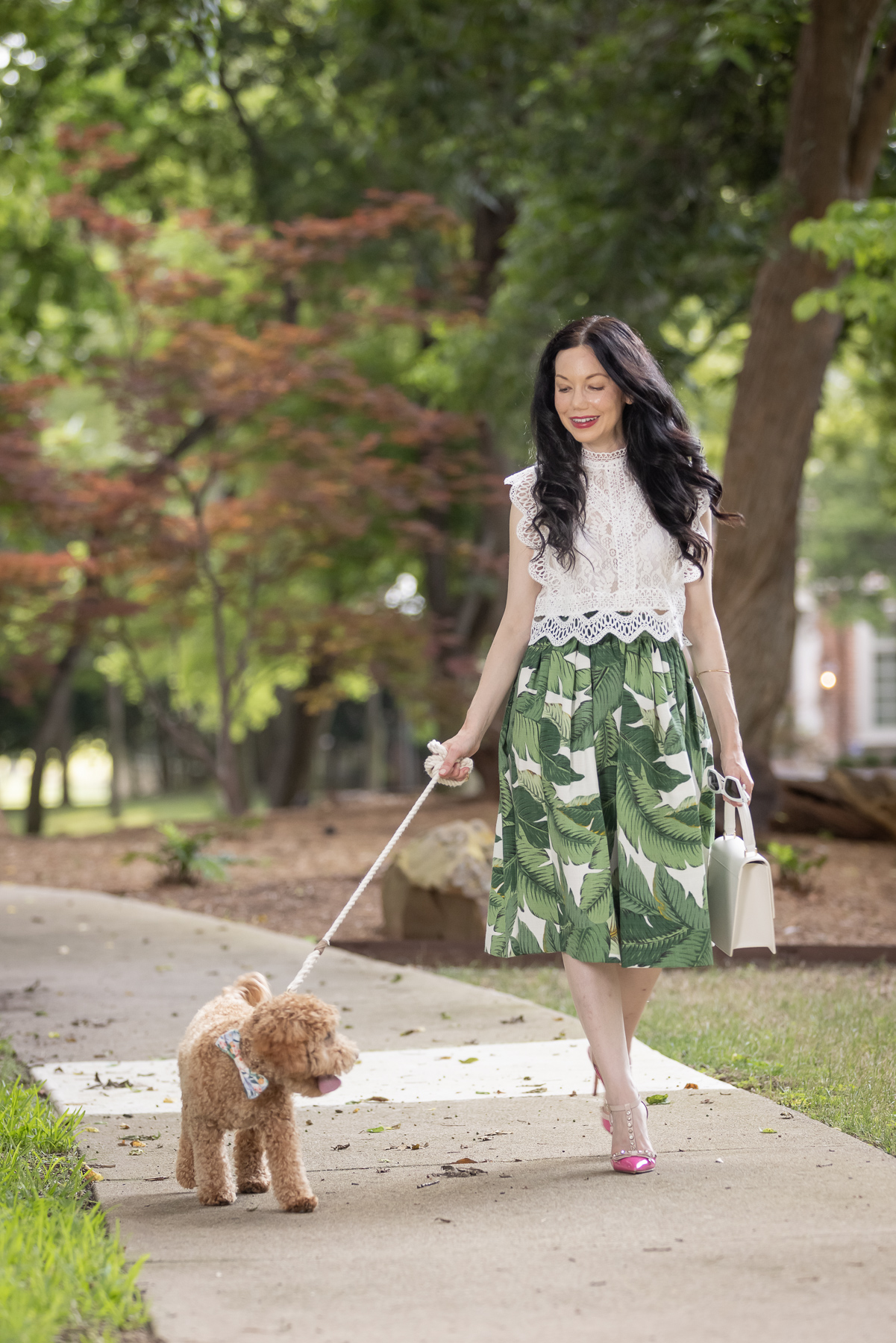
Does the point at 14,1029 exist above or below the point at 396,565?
below

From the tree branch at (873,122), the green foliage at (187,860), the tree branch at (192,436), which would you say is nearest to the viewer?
the green foliage at (187,860)

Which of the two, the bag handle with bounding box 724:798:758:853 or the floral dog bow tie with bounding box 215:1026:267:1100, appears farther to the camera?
the bag handle with bounding box 724:798:758:853

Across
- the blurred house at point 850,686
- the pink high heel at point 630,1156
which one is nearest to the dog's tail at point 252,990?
the pink high heel at point 630,1156

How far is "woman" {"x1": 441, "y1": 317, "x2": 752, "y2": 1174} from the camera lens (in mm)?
3215

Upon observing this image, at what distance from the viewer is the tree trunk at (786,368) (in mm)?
9008

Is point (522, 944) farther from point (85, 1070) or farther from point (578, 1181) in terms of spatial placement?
point (85, 1070)

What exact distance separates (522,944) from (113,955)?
3.56 metres

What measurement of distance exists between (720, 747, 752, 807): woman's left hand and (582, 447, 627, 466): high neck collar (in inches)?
30.7

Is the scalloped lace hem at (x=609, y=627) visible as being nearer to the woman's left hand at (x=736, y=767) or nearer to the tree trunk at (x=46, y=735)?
the woman's left hand at (x=736, y=767)

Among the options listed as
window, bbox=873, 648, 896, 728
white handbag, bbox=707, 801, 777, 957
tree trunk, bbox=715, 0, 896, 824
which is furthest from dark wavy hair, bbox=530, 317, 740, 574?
window, bbox=873, 648, 896, 728

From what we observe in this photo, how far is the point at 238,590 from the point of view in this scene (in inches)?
523

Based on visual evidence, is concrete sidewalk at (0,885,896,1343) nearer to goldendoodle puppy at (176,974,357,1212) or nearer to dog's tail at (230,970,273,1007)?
goldendoodle puppy at (176,974,357,1212)

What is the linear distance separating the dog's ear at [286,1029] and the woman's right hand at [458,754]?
71 centimetres

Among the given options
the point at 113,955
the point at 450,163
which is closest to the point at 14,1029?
the point at 113,955
